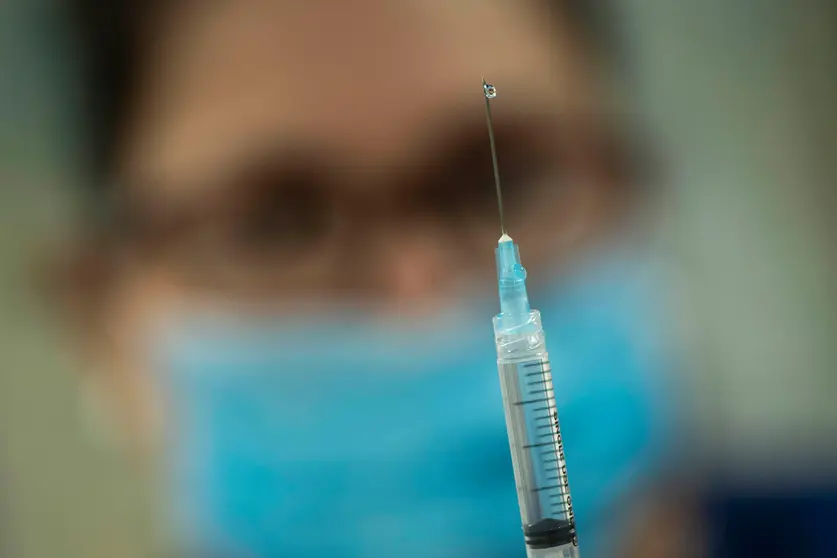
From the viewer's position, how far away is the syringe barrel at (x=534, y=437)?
77 cm

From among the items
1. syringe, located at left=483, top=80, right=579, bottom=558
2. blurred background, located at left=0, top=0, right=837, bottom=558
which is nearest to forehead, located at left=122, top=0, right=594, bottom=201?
blurred background, located at left=0, top=0, right=837, bottom=558

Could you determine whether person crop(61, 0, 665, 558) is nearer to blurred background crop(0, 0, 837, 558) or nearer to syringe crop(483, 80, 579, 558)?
blurred background crop(0, 0, 837, 558)

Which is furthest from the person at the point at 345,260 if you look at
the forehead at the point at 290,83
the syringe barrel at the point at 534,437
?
the syringe barrel at the point at 534,437

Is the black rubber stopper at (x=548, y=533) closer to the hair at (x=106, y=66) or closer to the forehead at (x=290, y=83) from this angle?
the forehead at (x=290, y=83)

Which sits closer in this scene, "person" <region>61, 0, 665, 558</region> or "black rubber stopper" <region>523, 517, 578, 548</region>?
"black rubber stopper" <region>523, 517, 578, 548</region>

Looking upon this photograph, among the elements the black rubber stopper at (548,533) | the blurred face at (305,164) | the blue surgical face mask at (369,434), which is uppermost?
the blurred face at (305,164)

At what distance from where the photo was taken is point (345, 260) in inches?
40.1

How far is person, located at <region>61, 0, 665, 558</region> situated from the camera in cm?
96

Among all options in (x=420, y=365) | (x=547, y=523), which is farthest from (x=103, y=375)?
(x=547, y=523)

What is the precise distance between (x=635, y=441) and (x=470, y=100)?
47cm

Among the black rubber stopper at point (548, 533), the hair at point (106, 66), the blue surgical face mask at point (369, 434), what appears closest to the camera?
the black rubber stopper at point (548, 533)

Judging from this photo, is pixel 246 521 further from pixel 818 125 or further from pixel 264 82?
pixel 818 125

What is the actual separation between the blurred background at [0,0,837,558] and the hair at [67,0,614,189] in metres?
0.02

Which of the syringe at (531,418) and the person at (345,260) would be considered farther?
the person at (345,260)
